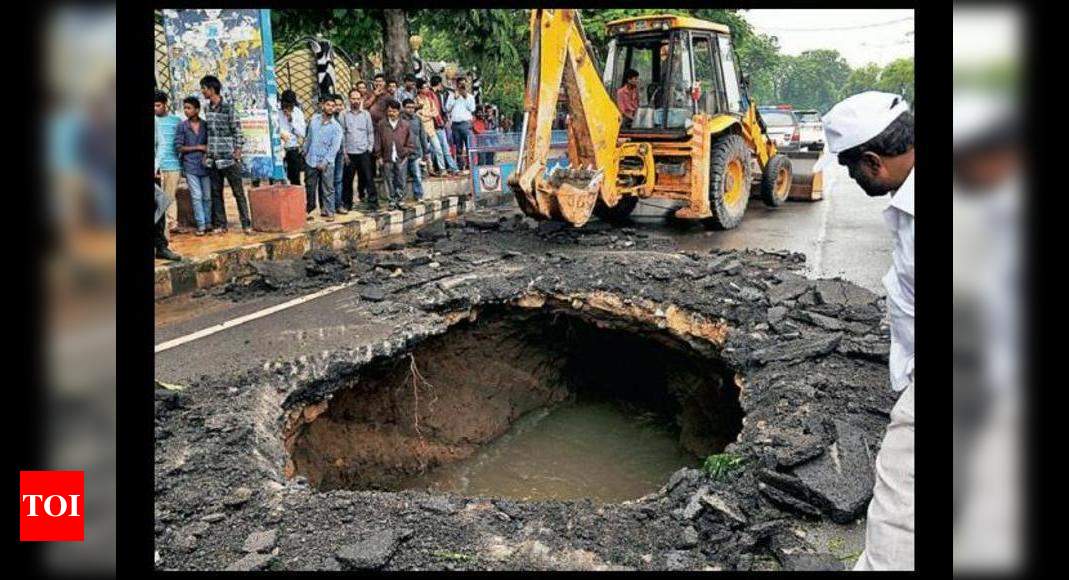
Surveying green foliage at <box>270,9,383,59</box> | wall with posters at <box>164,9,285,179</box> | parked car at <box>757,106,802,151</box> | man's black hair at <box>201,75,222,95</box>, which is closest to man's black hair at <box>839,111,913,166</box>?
man's black hair at <box>201,75,222,95</box>

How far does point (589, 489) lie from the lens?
6508 mm

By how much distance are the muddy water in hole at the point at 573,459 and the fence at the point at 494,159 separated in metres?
5.71

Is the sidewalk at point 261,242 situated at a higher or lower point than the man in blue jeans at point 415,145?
lower

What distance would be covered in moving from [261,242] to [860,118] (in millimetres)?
7135

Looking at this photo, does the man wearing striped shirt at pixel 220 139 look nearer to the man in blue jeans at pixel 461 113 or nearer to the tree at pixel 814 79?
the man in blue jeans at pixel 461 113

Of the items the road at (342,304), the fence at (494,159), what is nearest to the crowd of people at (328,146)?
the fence at (494,159)

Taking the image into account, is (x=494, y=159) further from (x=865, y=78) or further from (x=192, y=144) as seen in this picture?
(x=865, y=78)

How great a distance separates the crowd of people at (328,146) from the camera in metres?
8.15

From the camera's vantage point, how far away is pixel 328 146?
9461 millimetres

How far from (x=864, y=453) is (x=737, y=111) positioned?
7.68 meters

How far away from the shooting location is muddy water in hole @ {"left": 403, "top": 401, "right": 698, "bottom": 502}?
650 centimetres

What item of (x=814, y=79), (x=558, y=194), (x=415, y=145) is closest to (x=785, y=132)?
(x=415, y=145)

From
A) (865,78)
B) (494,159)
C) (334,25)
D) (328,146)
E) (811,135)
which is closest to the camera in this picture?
(328,146)

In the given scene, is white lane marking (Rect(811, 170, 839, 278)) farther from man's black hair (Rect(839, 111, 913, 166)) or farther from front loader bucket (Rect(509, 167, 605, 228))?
man's black hair (Rect(839, 111, 913, 166))
